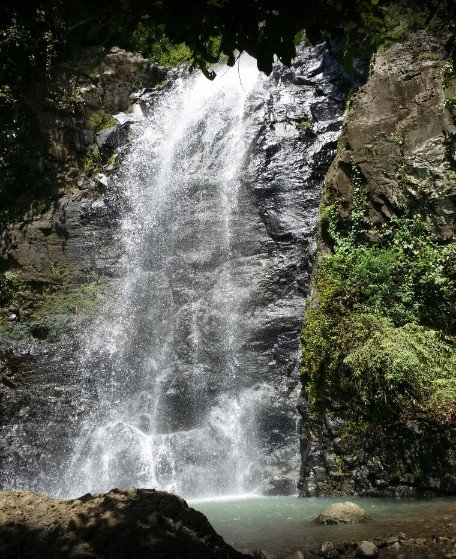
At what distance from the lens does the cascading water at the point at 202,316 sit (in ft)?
29.5

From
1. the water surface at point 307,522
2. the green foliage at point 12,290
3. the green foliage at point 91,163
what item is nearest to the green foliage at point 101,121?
the green foliage at point 91,163

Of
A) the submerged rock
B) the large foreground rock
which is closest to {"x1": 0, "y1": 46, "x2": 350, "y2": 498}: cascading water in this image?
the submerged rock

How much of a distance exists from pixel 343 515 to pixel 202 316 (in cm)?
610

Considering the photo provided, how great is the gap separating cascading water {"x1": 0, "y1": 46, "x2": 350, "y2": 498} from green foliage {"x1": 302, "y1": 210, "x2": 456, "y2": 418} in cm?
170

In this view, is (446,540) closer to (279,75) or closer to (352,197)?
(352,197)

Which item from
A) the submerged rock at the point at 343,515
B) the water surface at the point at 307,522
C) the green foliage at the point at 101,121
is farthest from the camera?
the green foliage at the point at 101,121

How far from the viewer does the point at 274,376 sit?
9.73m

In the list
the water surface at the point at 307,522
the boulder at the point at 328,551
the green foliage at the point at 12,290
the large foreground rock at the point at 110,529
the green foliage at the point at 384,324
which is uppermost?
the green foliage at the point at 12,290

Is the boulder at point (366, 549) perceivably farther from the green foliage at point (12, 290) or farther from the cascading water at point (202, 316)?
the green foliage at point (12, 290)

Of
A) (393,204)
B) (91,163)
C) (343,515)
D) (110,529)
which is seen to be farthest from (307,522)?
(91,163)

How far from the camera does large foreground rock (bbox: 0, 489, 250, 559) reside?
3.28m

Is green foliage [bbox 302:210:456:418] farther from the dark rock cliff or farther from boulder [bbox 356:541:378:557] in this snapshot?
boulder [bbox 356:541:378:557]

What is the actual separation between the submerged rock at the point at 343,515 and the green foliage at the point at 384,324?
1671 mm

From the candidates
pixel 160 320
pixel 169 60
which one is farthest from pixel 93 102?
pixel 160 320
